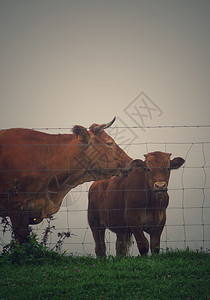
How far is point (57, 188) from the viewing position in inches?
307

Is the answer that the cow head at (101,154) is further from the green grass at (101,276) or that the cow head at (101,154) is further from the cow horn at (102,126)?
the green grass at (101,276)

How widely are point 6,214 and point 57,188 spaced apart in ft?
4.90

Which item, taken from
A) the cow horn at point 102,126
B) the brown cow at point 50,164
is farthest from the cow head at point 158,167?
the cow horn at point 102,126

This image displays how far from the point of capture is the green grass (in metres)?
4.19

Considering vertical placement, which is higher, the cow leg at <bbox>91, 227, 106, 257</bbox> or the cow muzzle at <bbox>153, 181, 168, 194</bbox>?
the cow muzzle at <bbox>153, 181, 168, 194</bbox>

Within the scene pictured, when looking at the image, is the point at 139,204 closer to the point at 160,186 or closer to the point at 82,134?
the point at 160,186

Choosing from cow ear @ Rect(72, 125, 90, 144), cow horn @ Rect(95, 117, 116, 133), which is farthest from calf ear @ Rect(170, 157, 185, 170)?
cow ear @ Rect(72, 125, 90, 144)

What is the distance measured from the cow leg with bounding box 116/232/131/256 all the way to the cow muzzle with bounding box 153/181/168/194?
134 cm

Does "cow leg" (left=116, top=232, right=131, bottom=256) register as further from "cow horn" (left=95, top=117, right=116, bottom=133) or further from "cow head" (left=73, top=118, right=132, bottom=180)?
→ "cow horn" (left=95, top=117, right=116, bottom=133)

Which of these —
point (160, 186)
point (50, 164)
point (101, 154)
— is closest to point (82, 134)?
point (101, 154)

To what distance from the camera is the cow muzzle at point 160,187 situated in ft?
23.4

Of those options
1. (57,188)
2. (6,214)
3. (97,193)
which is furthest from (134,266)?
(97,193)

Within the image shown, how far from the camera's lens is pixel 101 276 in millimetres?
4859

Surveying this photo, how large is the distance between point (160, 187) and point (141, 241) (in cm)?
102
